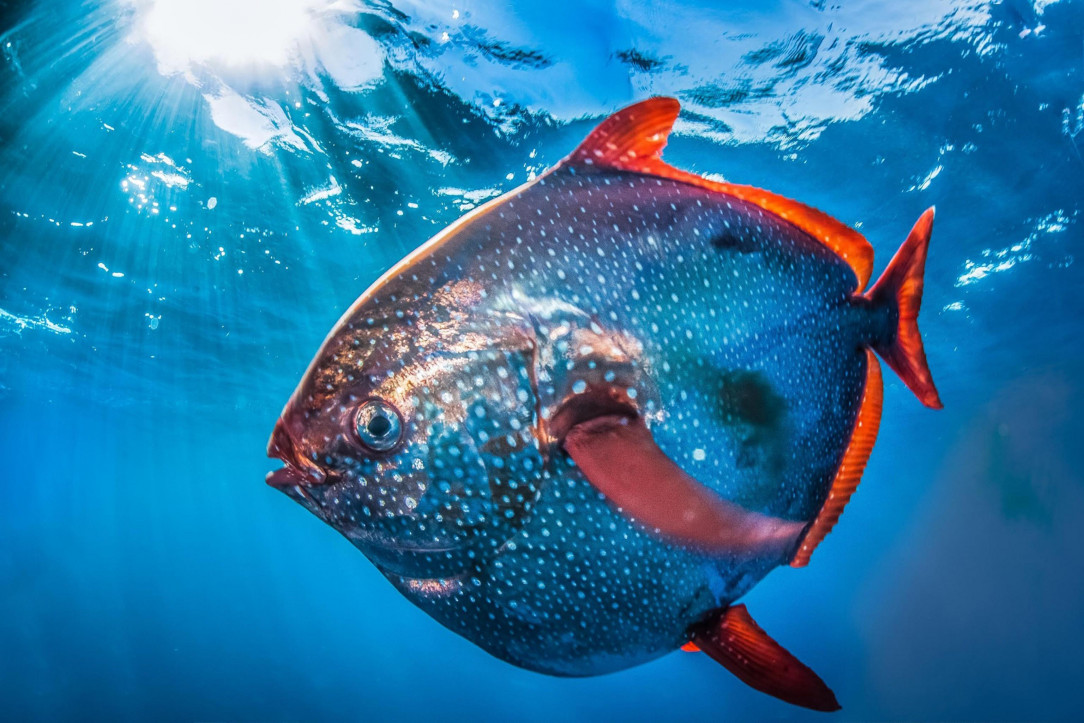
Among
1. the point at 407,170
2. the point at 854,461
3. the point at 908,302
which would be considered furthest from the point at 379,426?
the point at 407,170

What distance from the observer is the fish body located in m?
Answer: 0.81

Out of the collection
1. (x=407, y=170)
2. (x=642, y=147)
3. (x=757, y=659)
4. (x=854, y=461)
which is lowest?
(x=757, y=659)

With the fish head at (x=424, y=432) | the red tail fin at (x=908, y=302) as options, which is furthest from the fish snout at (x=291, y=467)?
the red tail fin at (x=908, y=302)

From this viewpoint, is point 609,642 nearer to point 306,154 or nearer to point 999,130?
point 306,154

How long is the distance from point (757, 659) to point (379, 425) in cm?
82

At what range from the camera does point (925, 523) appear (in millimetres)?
56031

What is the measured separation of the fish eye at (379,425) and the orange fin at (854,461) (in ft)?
2.81

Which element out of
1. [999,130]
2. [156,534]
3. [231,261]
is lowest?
[999,130]

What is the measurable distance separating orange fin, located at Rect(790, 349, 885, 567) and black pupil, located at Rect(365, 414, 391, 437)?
0.87 m

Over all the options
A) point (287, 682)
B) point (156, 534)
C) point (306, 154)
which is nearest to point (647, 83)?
point (306, 154)

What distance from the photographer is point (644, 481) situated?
79 centimetres

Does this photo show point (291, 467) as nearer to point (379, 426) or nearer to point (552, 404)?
point (379, 426)

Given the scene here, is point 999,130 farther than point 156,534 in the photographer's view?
No

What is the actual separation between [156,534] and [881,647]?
116040mm
